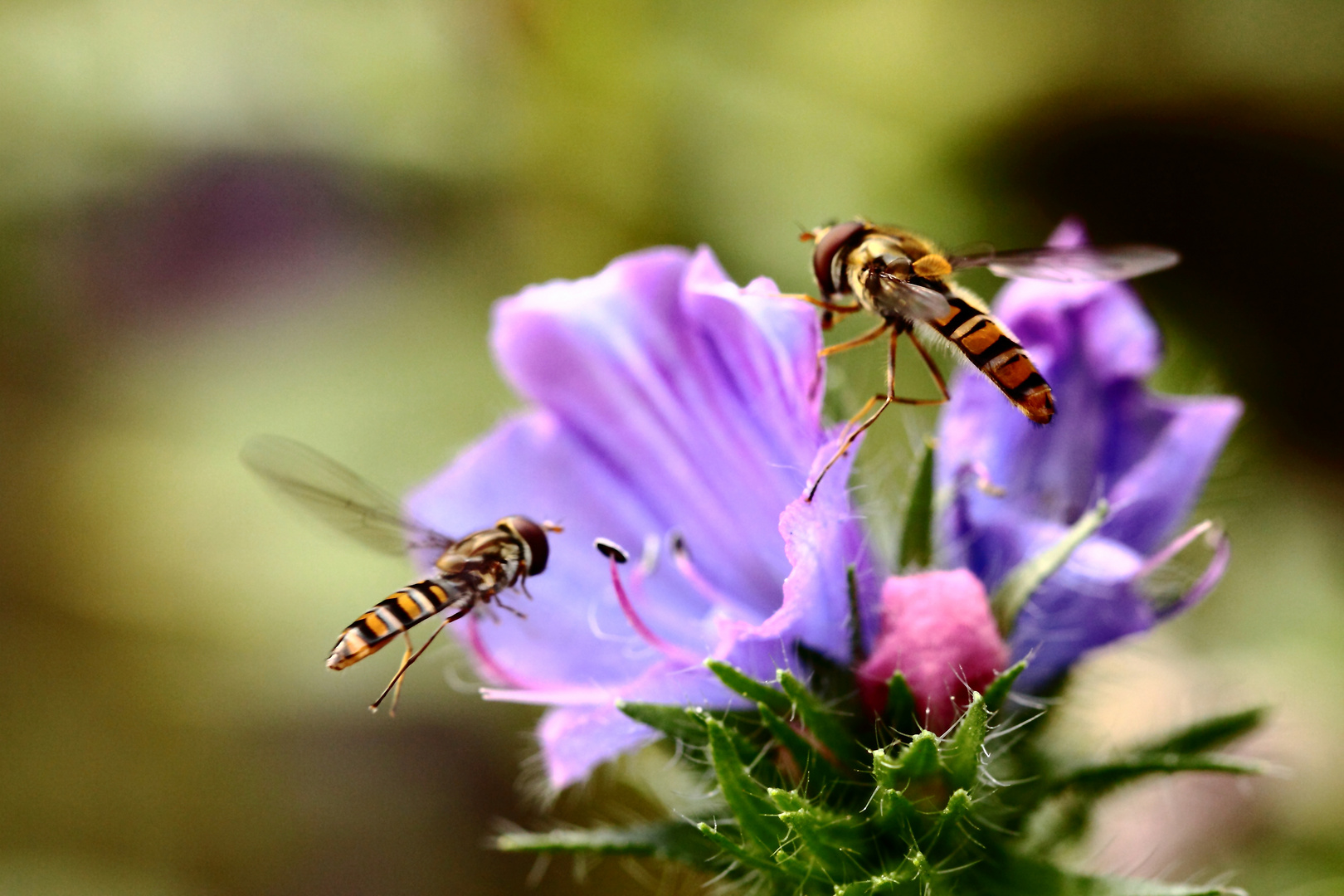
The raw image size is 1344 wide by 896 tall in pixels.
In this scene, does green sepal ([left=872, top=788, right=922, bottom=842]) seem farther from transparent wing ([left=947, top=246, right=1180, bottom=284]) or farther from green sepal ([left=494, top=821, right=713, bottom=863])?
transparent wing ([left=947, top=246, right=1180, bottom=284])

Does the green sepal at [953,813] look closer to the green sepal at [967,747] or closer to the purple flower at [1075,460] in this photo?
the green sepal at [967,747]

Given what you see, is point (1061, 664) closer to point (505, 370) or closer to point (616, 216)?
point (505, 370)

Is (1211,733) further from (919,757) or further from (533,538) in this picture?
(533,538)

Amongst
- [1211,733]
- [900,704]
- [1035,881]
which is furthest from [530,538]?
[1211,733]

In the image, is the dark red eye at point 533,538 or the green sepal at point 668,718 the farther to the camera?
the dark red eye at point 533,538

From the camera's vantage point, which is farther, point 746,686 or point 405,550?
point 405,550

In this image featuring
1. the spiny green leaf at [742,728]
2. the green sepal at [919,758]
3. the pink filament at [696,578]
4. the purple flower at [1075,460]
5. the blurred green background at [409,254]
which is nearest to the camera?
the green sepal at [919,758]

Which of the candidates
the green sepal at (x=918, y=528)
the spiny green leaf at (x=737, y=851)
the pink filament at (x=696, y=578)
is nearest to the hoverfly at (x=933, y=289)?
the green sepal at (x=918, y=528)
